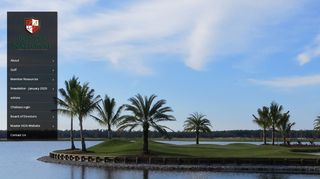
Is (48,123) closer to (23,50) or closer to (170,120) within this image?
(23,50)

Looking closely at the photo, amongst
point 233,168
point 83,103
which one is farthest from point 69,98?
point 233,168

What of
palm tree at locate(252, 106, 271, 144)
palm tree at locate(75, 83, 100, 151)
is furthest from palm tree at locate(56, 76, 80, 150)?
palm tree at locate(252, 106, 271, 144)

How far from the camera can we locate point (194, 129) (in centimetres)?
A: 10925

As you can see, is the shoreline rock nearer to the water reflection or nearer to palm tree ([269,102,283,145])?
the water reflection

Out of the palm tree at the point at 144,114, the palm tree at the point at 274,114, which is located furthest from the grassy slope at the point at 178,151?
the palm tree at the point at 274,114

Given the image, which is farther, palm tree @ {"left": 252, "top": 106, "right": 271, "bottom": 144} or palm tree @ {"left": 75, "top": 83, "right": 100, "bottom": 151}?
palm tree @ {"left": 252, "top": 106, "right": 271, "bottom": 144}

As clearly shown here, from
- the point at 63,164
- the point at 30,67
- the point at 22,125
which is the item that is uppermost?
the point at 30,67

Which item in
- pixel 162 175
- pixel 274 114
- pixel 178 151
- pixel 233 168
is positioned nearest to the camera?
pixel 162 175

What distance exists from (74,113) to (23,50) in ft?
88.3

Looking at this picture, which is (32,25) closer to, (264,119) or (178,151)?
(178,151)

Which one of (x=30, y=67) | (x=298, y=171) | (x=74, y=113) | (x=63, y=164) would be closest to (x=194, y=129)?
(x=74, y=113)

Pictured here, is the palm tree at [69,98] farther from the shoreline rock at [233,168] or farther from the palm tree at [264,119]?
the palm tree at [264,119]

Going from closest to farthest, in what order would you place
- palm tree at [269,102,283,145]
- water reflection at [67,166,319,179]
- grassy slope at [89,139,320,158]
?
water reflection at [67,166,319,179]
grassy slope at [89,139,320,158]
palm tree at [269,102,283,145]

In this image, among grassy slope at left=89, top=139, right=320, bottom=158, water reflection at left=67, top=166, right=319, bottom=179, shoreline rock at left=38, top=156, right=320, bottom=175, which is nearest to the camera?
water reflection at left=67, top=166, right=319, bottom=179
